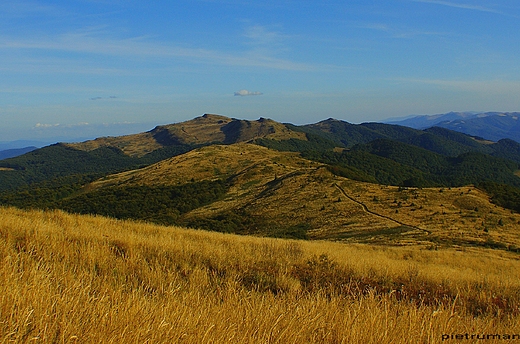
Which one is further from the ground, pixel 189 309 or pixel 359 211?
pixel 189 309

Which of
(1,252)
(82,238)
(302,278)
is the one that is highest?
(1,252)

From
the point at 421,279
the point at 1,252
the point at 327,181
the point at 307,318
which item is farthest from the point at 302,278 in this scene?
the point at 327,181

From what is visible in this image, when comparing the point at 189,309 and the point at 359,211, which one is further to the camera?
the point at 359,211

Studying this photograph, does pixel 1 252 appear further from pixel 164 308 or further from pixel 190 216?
pixel 190 216

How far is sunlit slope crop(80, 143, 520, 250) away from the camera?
1260 inches

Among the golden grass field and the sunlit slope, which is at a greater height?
the golden grass field

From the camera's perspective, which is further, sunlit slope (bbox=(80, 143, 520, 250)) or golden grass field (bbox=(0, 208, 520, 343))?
sunlit slope (bbox=(80, 143, 520, 250))

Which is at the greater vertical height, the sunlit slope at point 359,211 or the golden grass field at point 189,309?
the golden grass field at point 189,309

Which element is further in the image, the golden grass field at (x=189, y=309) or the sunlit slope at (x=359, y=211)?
the sunlit slope at (x=359, y=211)

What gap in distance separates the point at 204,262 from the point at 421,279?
5.50m

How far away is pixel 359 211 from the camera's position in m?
44.2

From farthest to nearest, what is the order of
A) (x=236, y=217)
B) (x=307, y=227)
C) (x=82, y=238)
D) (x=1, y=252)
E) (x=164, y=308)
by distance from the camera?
(x=236, y=217)
(x=307, y=227)
(x=82, y=238)
(x=1, y=252)
(x=164, y=308)

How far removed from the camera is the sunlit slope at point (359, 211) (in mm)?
32000

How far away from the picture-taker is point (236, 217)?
57469 mm
